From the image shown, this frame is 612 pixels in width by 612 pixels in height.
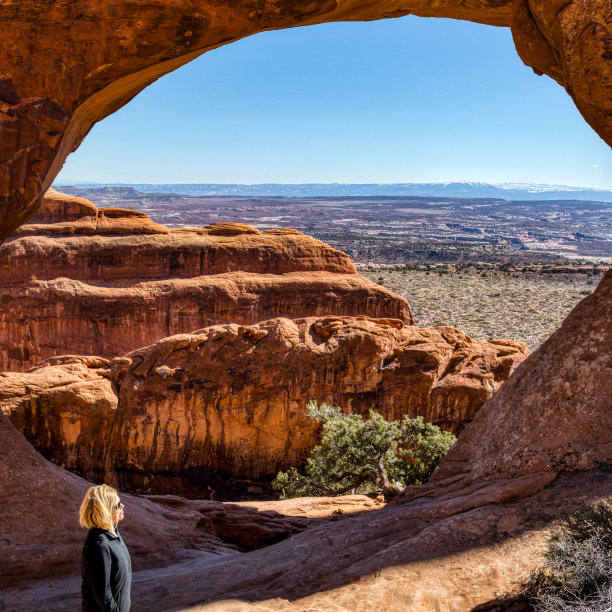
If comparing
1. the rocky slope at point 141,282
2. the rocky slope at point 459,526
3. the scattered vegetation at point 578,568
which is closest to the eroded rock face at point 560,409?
the rocky slope at point 459,526

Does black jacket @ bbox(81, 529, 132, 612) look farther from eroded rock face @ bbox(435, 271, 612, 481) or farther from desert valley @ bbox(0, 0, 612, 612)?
eroded rock face @ bbox(435, 271, 612, 481)

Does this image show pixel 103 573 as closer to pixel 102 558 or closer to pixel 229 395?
pixel 102 558

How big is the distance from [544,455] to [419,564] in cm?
264

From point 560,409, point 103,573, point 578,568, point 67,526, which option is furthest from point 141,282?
point 578,568

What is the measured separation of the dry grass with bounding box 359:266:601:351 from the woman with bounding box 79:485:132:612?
103ft

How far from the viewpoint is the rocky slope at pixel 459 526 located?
5973 millimetres

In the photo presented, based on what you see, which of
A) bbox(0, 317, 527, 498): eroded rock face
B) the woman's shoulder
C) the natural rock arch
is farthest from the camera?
bbox(0, 317, 527, 498): eroded rock face

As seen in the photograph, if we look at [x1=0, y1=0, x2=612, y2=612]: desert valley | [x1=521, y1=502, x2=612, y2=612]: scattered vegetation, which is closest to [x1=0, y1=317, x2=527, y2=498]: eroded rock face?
[x1=0, y1=0, x2=612, y2=612]: desert valley

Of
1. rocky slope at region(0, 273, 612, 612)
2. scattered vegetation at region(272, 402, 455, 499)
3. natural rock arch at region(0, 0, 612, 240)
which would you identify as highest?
natural rock arch at region(0, 0, 612, 240)

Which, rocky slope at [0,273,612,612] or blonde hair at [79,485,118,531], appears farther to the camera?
rocky slope at [0,273,612,612]

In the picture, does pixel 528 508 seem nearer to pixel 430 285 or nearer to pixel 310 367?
pixel 310 367

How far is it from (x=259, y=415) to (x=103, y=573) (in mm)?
13567

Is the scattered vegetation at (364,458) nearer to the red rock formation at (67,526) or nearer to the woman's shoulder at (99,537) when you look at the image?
the red rock formation at (67,526)

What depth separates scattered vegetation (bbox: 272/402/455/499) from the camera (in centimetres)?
1490
